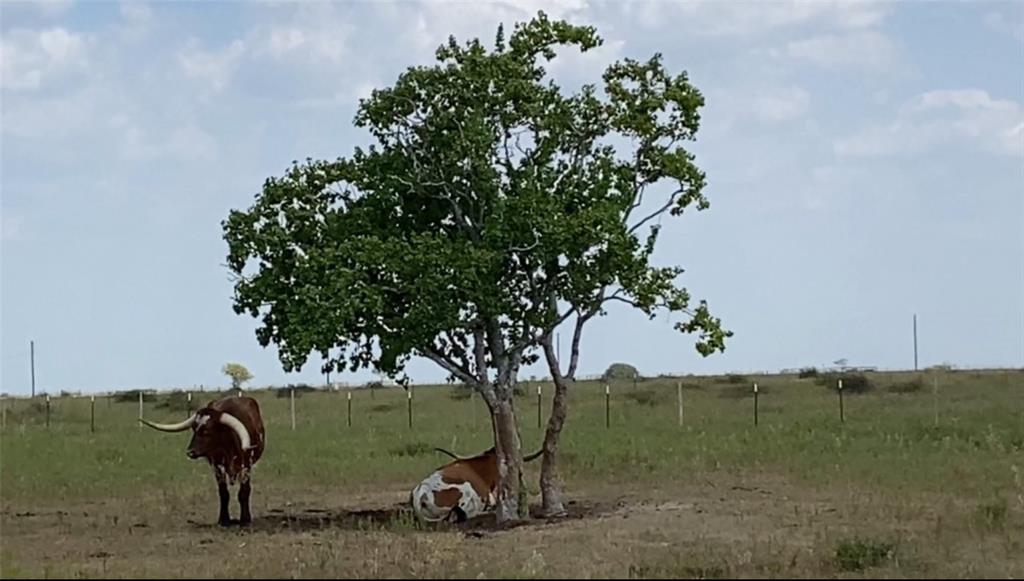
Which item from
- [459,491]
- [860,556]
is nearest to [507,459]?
[459,491]

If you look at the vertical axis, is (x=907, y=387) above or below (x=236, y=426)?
above

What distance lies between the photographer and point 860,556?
1471 cm

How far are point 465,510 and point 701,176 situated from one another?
6103 millimetres

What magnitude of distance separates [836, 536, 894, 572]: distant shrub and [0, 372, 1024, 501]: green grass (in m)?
9.12

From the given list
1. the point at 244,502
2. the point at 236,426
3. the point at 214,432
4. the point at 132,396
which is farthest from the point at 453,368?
the point at 132,396

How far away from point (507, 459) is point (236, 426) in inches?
167

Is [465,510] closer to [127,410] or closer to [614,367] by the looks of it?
[127,410]

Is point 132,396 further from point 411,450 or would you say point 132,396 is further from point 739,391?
point 411,450

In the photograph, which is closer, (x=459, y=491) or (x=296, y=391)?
(x=459, y=491)

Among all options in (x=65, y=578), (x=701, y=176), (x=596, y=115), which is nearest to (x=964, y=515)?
(x=701, y=176)

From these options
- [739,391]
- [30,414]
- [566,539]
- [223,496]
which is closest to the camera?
[566,539]

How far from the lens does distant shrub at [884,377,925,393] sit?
57812 millimetres

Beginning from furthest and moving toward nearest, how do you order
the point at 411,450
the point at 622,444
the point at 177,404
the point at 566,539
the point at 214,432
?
the point at 177,404 < the point at 622,444 < the point at 411,450 < the point at 214,432 < the point at 566,539

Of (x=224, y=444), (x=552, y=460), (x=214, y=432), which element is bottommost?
(x=552, y=460)
